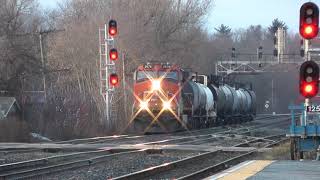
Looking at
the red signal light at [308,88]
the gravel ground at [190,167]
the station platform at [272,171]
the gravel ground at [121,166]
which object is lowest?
the gravel ground at [190,167]

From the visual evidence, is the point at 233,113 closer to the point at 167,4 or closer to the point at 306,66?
the point at 167,4

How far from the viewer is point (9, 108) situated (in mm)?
36969

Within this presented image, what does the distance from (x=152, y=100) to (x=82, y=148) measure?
13.4 meters

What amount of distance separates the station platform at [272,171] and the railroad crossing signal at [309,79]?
5.80 ft

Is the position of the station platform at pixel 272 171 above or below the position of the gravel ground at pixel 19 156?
above

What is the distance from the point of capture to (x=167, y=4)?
57.3m

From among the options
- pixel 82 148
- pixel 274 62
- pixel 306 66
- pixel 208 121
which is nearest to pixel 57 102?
pixel 208 121

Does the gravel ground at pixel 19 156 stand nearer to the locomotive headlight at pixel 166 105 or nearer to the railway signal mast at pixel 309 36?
the railway signal mast at pixel 309 36

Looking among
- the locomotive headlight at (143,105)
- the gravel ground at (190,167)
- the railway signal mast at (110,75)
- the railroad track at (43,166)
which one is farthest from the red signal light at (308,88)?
the locomotive headlight at (143,105)

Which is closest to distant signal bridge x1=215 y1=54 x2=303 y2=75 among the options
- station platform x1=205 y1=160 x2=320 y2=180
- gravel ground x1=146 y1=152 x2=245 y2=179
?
gravel ground x1=146 y1=152 x2=245 y2=179

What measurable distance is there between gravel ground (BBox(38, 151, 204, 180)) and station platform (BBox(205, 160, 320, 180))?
3414 millimetres

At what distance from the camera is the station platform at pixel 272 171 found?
41.8 ft

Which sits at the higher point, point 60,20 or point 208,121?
point 60,20

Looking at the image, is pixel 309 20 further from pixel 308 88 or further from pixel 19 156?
pixel 19 156
